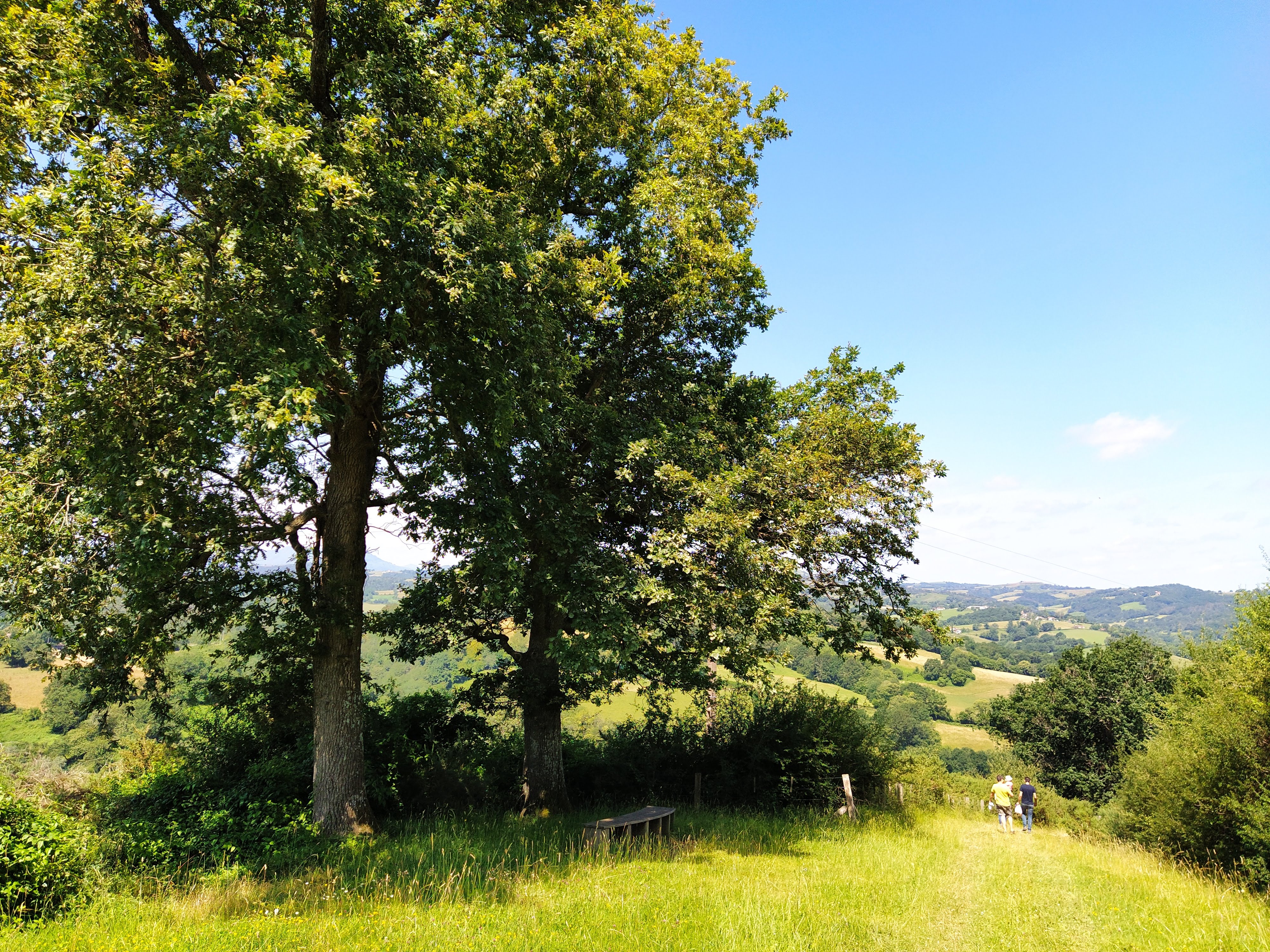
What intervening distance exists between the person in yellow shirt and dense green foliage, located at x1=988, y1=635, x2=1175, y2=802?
34272 millimetres

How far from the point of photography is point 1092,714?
46.8 m

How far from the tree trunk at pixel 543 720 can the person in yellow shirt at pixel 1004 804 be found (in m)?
13.0

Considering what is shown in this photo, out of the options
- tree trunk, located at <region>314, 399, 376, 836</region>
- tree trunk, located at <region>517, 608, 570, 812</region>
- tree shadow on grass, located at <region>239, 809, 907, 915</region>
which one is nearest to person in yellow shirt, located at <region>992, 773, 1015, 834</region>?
tree shadow on grass, located at <region>239, 809, 907, 915</region>

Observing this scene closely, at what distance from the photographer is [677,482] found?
415 inches

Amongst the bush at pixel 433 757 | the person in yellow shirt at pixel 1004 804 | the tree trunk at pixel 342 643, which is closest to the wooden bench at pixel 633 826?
the tree trunk at pixel 342 643

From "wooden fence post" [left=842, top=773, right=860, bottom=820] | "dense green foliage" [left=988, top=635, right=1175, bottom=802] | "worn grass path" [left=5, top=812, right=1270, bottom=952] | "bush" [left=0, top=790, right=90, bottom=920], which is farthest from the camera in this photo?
"dense green foliage" [left=988, top=635, right=1175, bottom=802]

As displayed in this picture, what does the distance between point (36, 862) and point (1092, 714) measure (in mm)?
58862

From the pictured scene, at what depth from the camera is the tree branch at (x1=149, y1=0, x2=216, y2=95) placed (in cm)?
877

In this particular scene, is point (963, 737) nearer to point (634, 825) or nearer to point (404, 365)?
point (634, 825)

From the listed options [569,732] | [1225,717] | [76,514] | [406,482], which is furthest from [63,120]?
[1225,717]

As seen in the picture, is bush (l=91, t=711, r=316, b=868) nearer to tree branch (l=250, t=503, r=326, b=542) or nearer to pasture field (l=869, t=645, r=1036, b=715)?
tree branch (l=250, t=503, r=326, b=542)

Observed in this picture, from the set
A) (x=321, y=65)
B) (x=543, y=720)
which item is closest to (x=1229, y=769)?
(x=543, y=720)

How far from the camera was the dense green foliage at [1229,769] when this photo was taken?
1611 cm

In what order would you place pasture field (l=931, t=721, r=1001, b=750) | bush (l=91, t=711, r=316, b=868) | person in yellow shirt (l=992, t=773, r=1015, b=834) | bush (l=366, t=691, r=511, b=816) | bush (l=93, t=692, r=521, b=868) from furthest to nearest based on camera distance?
pasture field (l=931, t=721, r=1001, b=750) < person in yellow shirt (l=992, t=773, r=1015, b=834) < bush (l=366, t=691, r=511, b=816) < bush (l=93, t=692, r=521, b=868) < bush (l=91, t=711, r=316, b=868)
